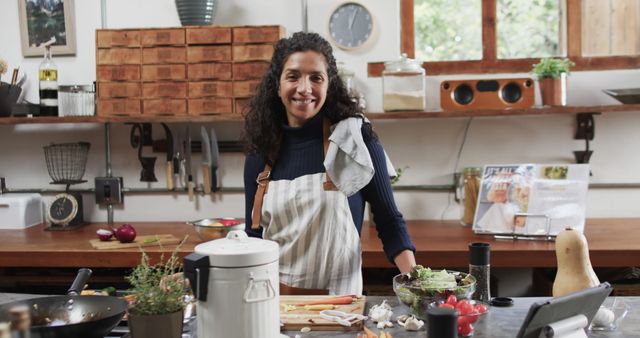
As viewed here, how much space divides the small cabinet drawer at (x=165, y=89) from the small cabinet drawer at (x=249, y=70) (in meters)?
0.28

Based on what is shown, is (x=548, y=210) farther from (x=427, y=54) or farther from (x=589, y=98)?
(x=427, y=54)

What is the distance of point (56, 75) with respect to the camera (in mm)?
3736

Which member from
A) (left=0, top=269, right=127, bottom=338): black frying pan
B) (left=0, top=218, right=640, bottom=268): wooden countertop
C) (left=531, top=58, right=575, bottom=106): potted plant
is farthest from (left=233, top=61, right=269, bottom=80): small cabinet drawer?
(left=0, top=269, right=127, bottom=338): black frying pan

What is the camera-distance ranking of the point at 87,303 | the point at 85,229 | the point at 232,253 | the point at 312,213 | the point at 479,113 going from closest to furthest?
the point at 232,253 → the point at 87,303 → the point at 312,213 → the point at 479,113 → the point at 85,229

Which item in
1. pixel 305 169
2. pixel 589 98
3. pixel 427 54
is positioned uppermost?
pixel 427 54

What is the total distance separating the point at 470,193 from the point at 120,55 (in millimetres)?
1942

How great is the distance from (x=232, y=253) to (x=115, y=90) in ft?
7.93

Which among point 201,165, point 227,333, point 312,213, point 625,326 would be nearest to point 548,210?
point 312,213

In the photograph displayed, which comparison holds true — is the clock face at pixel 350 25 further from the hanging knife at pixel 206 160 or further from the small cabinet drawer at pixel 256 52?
the hanging knife at pixel 206 160

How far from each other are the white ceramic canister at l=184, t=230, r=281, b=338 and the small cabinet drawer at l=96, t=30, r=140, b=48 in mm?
2359

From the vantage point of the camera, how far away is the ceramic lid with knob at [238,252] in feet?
4.45

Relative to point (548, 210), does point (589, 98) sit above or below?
above

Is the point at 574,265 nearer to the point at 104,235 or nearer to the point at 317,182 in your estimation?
the point at 317,182

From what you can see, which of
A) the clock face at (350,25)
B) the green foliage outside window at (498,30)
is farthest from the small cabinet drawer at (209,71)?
the green foliage outside window at (498,30)
